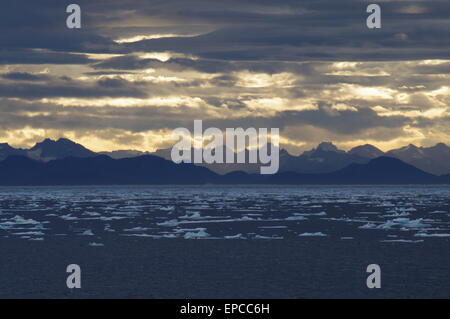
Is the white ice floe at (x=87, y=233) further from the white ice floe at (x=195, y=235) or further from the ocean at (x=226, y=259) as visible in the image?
the white ice floe at (x=195, y=235)

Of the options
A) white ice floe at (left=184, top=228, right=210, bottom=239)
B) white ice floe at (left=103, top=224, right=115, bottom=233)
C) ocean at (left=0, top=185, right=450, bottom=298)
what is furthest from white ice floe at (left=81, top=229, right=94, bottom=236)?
white ice floe at (left=184, top=228, right=210, bottom=239)

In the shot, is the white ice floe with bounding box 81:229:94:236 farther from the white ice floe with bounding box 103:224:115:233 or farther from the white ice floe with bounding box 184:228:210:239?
the white ice floe with bounding box 184:228:210:239

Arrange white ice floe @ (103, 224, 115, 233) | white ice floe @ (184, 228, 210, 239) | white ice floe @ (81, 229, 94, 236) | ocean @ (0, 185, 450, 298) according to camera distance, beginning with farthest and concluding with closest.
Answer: white ice floe @ (103, 224, 115, 233)
white ice floe @ (81, 229, 94, 236)
white ice floe @ (184, 228, 210, 239)
ocean @ (0, 185, 450, 298)

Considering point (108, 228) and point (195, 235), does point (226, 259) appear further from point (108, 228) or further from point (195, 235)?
point (108, 228)

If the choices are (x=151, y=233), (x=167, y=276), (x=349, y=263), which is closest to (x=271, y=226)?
(x=151, y=233)

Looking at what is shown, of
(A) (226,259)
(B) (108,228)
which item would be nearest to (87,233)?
(B) (108,228)

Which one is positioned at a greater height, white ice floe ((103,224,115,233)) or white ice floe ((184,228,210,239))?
white ice floe ((184,228,210,239))

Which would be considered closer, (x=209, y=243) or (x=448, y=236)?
(x=209, y=243)

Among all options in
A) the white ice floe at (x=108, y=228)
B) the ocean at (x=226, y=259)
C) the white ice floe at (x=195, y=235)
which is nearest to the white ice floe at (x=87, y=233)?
the ocean at (x=226, y=259)
